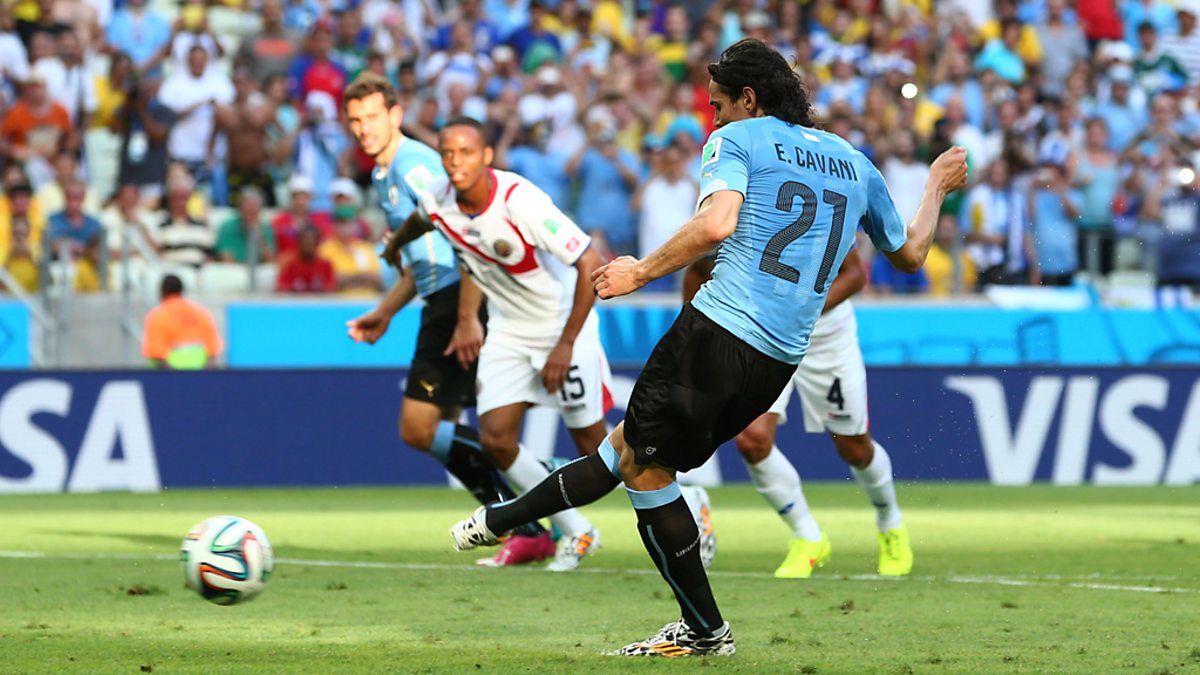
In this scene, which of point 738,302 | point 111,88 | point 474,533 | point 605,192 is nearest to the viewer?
point 738,302

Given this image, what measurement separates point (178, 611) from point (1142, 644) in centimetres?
387

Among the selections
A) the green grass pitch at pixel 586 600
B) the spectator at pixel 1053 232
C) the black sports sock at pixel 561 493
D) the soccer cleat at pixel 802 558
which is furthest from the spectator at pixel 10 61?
the black sports sock at pixel 561 493

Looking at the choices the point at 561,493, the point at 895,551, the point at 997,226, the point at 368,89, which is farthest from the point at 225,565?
the point at 997,226

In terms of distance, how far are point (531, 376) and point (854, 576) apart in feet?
6.34

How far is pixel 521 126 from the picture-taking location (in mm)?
18531

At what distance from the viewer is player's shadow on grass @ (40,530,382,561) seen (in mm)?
10102

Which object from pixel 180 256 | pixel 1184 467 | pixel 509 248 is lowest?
pixel 1184 467

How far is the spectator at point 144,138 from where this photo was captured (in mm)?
17500

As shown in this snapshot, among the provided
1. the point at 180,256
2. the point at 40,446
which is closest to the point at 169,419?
the point at 40,446

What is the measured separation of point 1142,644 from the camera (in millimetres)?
6715

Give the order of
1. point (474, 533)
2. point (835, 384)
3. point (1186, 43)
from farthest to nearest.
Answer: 1. point (1186, 43)
2. point (835, 384)
3. point (474, 533)

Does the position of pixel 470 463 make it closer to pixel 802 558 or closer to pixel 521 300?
pixel 521 300

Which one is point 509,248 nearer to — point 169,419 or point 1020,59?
point 169,419

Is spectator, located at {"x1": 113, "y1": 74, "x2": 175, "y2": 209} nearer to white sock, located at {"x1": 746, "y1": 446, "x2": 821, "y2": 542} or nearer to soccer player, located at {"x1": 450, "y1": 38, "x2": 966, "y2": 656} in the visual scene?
white sock, located at {"x1": 746, "y1": 446, "x2": 821, "y2": 542}
